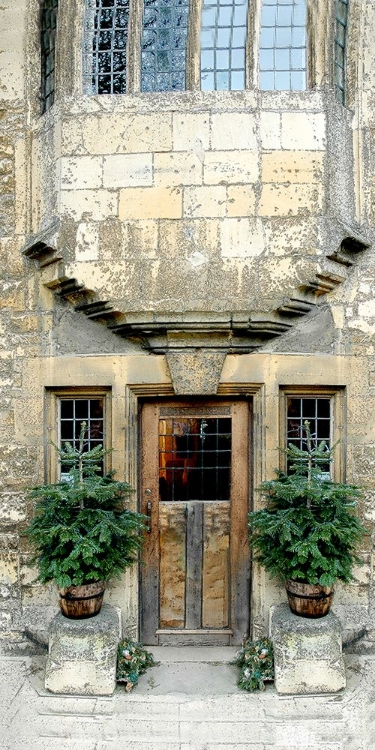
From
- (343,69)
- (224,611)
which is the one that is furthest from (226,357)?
(343,69)

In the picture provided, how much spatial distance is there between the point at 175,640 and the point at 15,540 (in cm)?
162

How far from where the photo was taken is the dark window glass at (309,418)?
5.28 metres

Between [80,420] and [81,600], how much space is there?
1513 millimetres

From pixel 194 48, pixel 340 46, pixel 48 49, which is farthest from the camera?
pixel 48 49

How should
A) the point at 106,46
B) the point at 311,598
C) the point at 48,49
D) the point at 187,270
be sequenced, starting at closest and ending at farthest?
the point at 311,598, the point at 187,270, the point at 106,46, the point at 48,49

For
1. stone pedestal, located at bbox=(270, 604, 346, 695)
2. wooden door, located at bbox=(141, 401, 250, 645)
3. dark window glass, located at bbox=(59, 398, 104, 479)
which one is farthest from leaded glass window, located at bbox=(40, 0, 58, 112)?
stone pedestal, located at bbox=(270, 604, 346, 695)

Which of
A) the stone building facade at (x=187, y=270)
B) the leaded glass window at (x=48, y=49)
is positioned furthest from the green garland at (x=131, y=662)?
the leaded glass window at (x=48, y=49)

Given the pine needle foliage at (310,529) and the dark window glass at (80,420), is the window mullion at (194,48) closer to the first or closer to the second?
the dark window glass at (80,420)

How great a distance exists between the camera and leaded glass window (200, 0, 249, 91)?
15.9 feet

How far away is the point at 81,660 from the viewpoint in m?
4.45

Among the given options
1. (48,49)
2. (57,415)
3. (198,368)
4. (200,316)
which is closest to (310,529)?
(198,368)

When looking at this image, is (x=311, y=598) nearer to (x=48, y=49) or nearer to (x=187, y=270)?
(x=187, y=270)

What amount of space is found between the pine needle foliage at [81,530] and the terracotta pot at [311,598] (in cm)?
128

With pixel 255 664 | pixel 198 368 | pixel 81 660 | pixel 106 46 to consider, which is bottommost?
pixel 255 664
